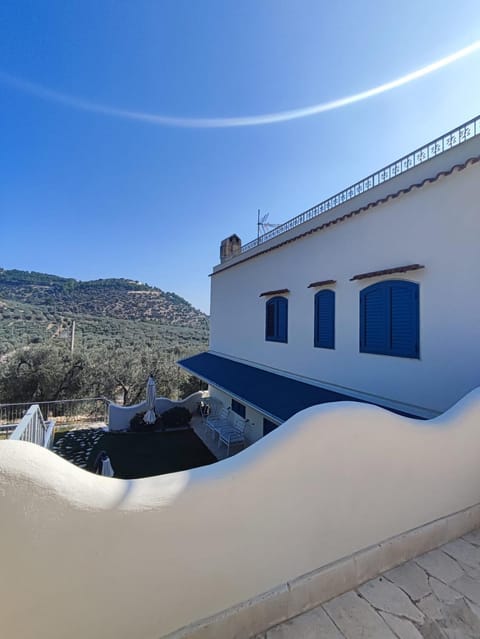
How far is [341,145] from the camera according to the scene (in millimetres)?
9672

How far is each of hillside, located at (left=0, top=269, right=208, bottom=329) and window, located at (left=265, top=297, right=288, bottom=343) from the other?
47.8 meters

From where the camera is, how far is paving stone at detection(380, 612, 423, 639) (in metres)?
2.18

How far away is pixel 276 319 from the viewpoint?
10820mm

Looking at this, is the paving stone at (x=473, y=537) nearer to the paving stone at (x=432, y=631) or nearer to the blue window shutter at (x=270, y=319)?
the paving stone at (x=432, y=631)

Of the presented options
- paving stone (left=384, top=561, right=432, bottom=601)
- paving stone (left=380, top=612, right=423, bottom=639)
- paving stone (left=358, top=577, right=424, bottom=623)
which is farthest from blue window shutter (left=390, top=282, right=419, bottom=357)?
paving stone (left=380, top=612, right=423, bottom=639)

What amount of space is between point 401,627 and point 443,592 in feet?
2.26

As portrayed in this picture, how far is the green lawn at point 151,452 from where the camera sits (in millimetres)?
11095

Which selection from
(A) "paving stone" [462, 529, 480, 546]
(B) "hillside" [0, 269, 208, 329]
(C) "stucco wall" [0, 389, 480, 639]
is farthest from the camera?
(B) "hillside" [0, 269, 208, 329]

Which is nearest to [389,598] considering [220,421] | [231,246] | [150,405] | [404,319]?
[404,319]

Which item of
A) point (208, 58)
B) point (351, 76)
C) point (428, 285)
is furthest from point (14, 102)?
point (428, 285)

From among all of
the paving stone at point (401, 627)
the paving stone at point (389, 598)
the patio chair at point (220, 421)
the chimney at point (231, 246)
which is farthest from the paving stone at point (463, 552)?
the chimney at point (231, 246)

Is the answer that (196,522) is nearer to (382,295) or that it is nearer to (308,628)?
(308,628)

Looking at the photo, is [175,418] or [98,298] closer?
[175,418]

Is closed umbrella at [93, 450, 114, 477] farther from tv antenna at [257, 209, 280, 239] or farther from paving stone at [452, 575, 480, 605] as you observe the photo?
tv antenna at [257, 209, 280, 239]
